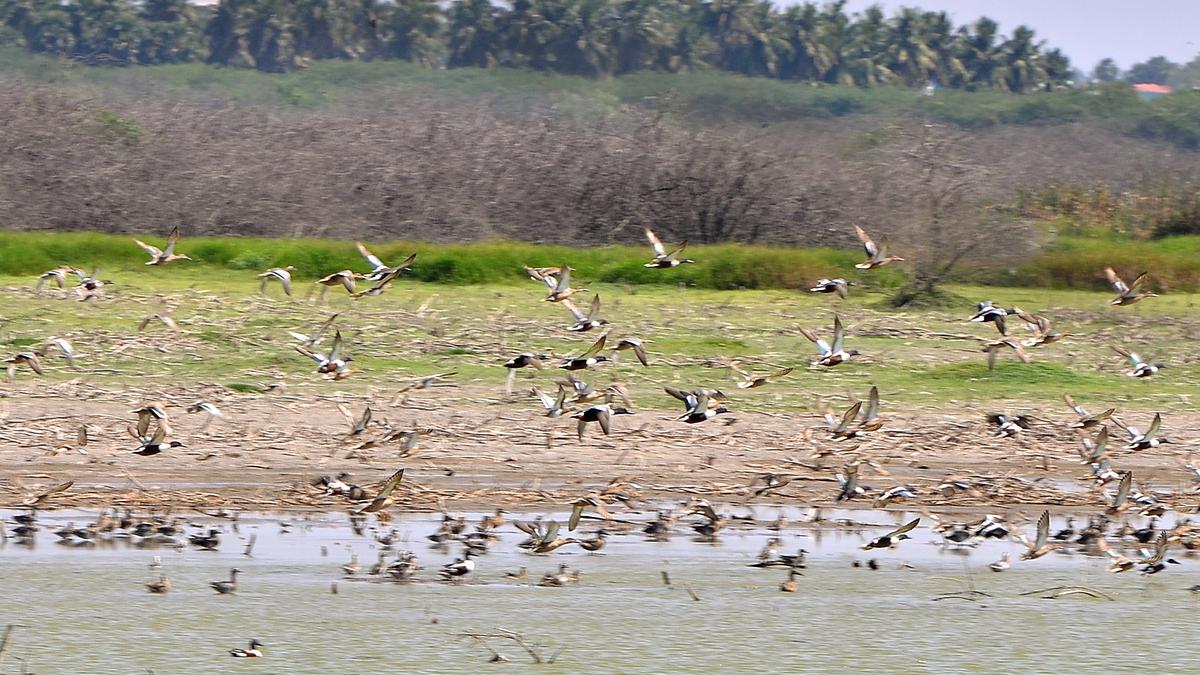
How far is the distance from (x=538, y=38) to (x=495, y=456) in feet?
59.7

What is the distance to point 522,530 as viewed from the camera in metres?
9.80

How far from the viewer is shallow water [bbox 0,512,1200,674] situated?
8.19 meters

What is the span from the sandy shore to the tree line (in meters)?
15.7

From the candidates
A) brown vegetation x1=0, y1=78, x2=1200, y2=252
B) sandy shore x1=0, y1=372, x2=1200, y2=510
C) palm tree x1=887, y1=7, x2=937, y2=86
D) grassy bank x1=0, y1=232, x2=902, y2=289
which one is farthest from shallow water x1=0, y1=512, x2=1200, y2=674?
palm tree x1=887, y1=7, x2=937, y2=86

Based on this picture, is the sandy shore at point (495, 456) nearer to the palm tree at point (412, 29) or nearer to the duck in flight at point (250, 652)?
the duck in flight at point (250, 652)

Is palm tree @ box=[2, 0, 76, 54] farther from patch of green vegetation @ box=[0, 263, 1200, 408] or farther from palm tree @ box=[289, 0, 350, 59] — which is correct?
patch of green vegetation @ box=[0, 263, 1200, 408]

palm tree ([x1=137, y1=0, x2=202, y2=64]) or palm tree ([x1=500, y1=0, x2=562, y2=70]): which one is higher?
palm tree ([x1=500, y1=0, x2=562, y2=70])

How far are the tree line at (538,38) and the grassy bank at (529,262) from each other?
26.2 ft

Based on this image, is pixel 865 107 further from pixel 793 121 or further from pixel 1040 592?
pixel 1040 592

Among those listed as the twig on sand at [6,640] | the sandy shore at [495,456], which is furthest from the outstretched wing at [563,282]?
the twig on sand at [6,640]

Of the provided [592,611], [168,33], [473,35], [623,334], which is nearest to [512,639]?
[592,611]

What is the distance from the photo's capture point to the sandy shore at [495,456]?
35.8ft

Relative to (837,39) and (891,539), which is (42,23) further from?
(891,539)

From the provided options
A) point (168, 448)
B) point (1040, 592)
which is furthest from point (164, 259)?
point (1040, 592)
